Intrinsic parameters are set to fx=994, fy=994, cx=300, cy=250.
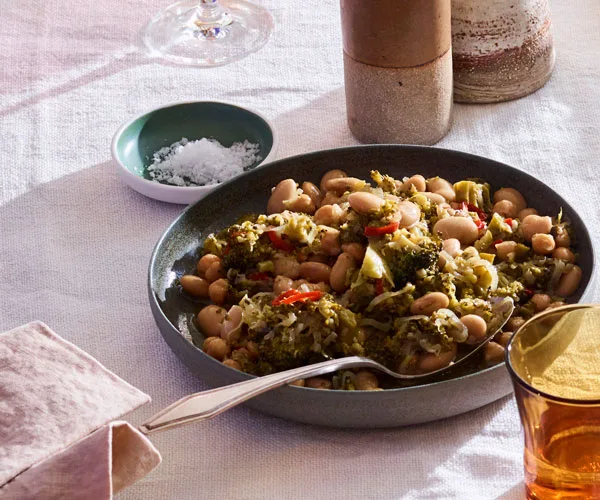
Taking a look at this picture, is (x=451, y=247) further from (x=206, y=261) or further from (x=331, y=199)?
(x=206, y=261)

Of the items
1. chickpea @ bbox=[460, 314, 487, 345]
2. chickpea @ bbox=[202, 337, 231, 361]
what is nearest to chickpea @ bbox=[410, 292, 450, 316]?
chickpea @ bbox=[460, 314, 487, 345]

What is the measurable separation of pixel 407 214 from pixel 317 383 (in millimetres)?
288

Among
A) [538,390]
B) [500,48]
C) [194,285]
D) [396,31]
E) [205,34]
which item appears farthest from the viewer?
[205,34]

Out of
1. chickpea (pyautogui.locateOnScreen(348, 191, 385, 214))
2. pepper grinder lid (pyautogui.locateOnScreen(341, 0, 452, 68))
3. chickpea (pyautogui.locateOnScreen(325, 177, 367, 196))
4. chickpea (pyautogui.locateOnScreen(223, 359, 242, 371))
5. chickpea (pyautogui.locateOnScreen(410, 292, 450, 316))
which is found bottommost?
chickpea (pyautogui.locateOnScreen(223, 359, 242, 371))

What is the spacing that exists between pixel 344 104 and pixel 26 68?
0.72m

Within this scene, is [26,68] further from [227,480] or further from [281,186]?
[227,480]

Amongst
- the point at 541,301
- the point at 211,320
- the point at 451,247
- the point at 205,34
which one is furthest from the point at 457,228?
the point at 205,34

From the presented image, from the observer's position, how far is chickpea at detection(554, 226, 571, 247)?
1377mm

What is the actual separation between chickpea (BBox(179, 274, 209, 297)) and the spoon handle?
31 centimetres

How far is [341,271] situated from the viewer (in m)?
1.29

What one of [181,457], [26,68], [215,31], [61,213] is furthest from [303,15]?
[181,457]

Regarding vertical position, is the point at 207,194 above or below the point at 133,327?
above

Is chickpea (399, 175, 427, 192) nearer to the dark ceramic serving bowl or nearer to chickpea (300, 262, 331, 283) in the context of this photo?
the dark ceramic serving bowl

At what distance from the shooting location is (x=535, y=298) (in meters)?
1.29
